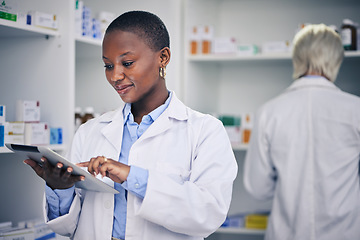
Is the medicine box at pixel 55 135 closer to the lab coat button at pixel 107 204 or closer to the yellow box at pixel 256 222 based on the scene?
the lab coat button at pixel 107 204

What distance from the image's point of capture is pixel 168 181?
4.66ft

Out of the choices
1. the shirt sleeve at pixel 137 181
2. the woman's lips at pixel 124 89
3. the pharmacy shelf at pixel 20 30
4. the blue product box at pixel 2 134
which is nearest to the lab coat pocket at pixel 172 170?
the shirt sleeve at pixel 137 181

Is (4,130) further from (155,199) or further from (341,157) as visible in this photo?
(341,157)

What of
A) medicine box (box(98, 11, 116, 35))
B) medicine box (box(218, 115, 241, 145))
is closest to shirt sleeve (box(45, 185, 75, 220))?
medicine box (box(98, 11, 116, 35))

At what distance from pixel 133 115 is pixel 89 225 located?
389 mm

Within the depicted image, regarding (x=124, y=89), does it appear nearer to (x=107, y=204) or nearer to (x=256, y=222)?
(x=107, y=204)

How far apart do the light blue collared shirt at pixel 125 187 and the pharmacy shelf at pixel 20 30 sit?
60 cm

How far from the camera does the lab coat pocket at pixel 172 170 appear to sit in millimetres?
1507

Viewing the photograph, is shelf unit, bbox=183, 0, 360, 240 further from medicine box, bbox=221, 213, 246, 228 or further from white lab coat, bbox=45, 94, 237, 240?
white lab coat, bbox=45, 94, 237, 240

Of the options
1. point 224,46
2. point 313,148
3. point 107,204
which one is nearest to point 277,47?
point 224,46

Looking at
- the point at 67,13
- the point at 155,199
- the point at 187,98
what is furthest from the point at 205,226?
the point at 187,98

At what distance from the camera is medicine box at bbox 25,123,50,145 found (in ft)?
6.47

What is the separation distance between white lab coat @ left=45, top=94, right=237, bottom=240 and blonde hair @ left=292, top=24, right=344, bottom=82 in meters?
1.12

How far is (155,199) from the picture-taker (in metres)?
1.41
